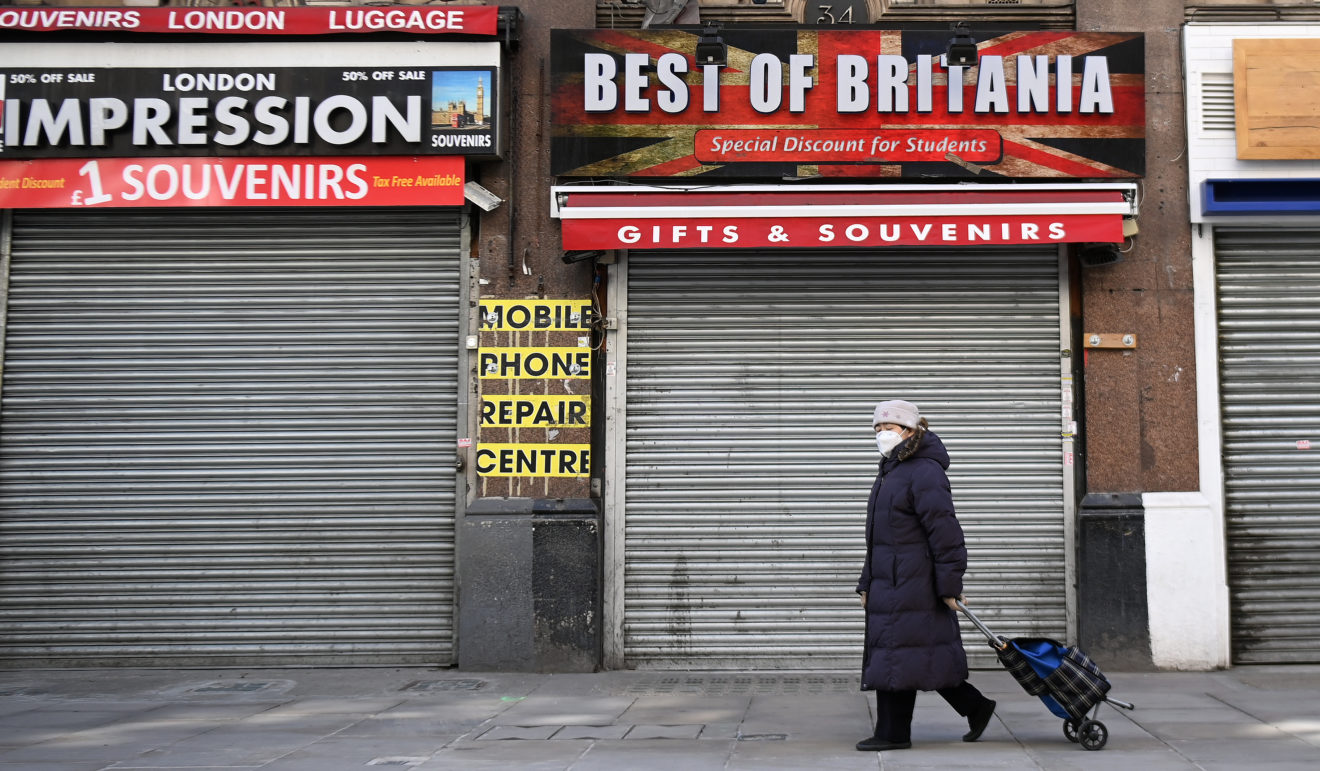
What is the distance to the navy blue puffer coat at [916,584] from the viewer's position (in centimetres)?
586

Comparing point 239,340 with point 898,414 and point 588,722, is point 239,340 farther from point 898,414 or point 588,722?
point 898,414

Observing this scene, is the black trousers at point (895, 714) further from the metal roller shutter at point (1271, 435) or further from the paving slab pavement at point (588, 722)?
the metal roller shutter at point (1271, 435)

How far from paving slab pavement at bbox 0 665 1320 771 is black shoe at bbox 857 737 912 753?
8 cm

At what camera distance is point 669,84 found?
29.9 ft

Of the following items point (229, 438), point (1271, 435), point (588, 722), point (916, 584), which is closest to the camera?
point (916, 584)

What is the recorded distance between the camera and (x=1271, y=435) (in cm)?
900

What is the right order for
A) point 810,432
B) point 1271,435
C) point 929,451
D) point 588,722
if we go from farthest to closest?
1. point 810,432
2. point 1271,435
3. point 588,722
4. point 929,451

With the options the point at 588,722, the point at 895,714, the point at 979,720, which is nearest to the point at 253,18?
the point at 588,722

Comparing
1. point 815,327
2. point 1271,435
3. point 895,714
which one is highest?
point 815,327

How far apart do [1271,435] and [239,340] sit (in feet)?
26.8

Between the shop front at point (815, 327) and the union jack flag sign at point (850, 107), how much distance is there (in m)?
0.02

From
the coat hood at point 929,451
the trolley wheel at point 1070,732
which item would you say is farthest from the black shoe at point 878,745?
the coat hood at point 929,451

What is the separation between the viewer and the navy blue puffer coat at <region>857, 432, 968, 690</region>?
19.2ft

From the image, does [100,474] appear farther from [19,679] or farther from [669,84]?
[669,84]
